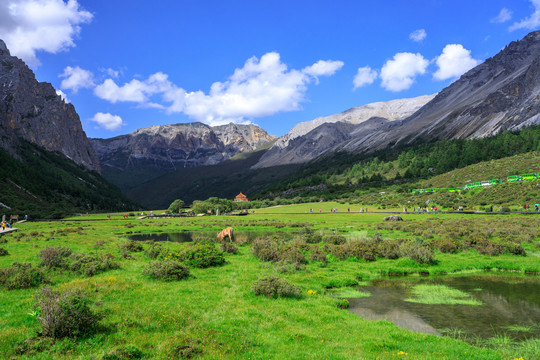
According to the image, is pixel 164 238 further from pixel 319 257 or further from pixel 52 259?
pixel 319 257

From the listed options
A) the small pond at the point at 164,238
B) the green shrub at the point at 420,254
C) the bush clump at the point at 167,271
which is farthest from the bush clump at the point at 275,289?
the small pond at the point at 164,238

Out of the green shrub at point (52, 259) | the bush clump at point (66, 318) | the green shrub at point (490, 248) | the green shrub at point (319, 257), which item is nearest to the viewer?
the bush clump at point (66, 318)

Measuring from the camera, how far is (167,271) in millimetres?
20844

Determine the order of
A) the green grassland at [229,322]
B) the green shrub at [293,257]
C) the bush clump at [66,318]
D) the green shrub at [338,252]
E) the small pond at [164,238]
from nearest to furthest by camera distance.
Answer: the green grassland at [229,322] → the bush clump at [66,318] → the green shrub at [293,257] → the green shrub at [338,252] → the small pond at [164,238]

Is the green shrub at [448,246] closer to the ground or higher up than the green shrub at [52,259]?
closer to the ground

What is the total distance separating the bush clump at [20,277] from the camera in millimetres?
17531

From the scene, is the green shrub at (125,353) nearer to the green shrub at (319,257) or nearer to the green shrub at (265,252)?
the green shrub at (265,252)

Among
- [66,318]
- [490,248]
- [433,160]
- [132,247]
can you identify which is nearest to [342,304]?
[66,318]

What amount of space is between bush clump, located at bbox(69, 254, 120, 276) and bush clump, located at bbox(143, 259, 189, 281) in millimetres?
3436

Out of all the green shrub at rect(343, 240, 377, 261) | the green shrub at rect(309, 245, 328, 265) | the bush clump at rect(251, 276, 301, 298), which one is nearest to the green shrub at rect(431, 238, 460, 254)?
the green shrub at rect(343, 240, 377, 261)

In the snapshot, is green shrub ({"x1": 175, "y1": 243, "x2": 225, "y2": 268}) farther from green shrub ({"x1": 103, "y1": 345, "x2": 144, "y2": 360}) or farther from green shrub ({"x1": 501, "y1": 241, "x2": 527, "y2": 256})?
green shrub ({"x1": 501, "y1": 241, "x2": 527, "y2": 256})

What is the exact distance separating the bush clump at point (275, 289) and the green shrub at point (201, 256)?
8563 mm

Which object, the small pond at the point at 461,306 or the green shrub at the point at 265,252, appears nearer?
the small pond at the point at 461,306

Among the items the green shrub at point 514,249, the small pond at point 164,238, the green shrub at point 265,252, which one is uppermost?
the green shrub at point 265,252
